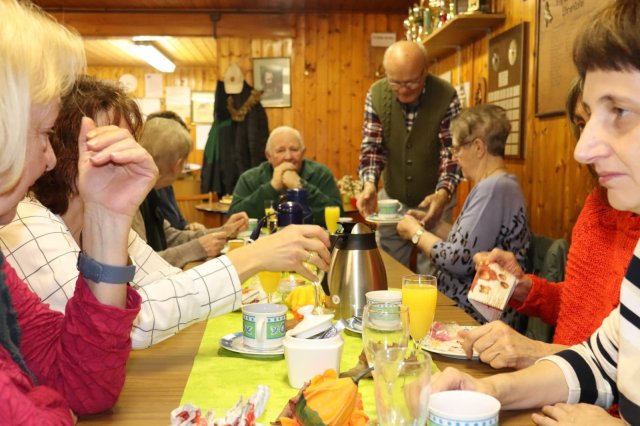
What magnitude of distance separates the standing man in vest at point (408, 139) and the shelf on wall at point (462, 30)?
479 millimetres

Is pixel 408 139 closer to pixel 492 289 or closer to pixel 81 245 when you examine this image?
pixel 492 289

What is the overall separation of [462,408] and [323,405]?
0.21 m

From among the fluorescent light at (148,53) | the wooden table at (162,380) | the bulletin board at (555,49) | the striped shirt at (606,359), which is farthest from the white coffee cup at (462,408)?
the fluorescent light at (148,53)

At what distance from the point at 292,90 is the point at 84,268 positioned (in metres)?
5.80

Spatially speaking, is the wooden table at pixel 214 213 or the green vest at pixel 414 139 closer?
the green vest at pixel 414 139

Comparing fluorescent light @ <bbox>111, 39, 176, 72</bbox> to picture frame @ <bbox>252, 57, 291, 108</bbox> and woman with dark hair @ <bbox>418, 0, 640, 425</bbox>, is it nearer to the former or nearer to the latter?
picture frame @ <bbox>252, 57, 291, 108</bbox>

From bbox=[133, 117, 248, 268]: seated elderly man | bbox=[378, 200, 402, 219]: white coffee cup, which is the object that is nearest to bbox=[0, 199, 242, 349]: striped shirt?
bbox=[133, 117, 248, 268]: seated elderly man

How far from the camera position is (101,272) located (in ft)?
3.73

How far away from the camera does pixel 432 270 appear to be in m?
3.94

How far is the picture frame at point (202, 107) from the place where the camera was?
11.5 meters

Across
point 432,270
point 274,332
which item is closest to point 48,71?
point 274,332

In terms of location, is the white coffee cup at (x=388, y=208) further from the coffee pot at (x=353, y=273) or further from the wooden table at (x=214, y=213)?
the wooden table at (x=214, y=213)

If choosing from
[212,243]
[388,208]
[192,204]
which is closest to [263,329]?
[212,243]

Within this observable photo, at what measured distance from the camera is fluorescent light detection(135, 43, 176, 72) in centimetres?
866
